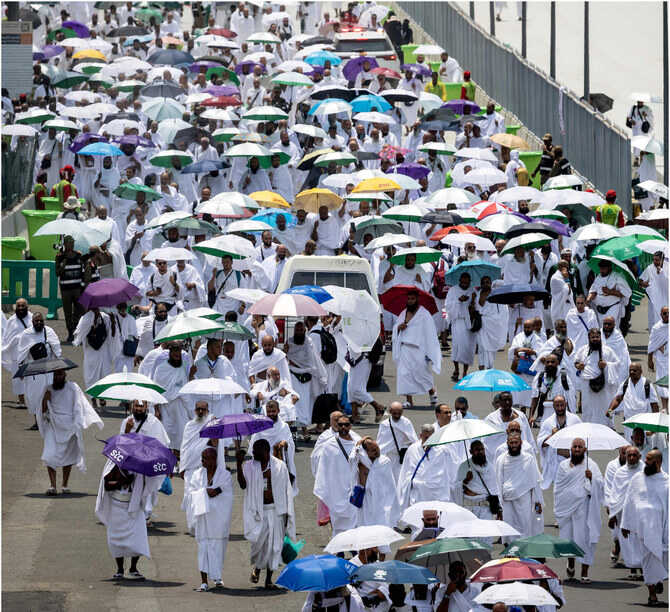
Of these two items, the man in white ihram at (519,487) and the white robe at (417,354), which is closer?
the man in white ihram at (519,487)

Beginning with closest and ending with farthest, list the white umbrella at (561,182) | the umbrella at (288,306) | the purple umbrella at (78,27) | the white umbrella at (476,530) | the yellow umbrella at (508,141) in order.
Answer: the white umbrella at (476,530)
the umbrella at (288,306)
the white umbrella at (561,182)
the yellow umbrella at (508,141)
the purple umbrella at (78,27)

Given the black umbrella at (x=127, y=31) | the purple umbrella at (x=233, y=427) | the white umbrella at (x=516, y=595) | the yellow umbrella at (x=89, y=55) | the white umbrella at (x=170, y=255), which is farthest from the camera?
the black umbrella at (x=127, y=31)

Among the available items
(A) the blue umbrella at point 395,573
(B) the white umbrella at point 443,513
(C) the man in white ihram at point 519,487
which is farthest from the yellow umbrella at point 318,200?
(A) the blue umbrella at point 395,573

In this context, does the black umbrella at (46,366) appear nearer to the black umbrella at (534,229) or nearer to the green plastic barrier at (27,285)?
the green plastic barrier at (27,285)

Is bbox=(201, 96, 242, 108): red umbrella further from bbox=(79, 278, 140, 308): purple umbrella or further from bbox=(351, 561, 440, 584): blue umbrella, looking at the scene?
bbox=(351, 561, 440, 584): blue umbrella

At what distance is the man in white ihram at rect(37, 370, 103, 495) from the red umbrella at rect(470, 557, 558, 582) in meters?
7.11

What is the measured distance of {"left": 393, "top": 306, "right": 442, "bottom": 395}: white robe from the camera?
22594 mm

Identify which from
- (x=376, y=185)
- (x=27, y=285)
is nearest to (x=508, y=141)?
(x=376, y=185)

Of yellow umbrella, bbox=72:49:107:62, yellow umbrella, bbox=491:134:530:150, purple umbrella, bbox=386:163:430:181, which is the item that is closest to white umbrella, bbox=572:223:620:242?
purple umbrella, bbox=386:163:430:181

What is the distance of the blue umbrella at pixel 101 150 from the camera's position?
98.4 feet

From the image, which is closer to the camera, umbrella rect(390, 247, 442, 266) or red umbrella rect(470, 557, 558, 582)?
red umbrella rect(470, 557, 558, 582)

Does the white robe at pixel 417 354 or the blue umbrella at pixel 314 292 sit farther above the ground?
the blue umbrella at pixel 314 292

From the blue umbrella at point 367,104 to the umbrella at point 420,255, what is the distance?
10.5 metres

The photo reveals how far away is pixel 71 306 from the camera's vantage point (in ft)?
82.9
